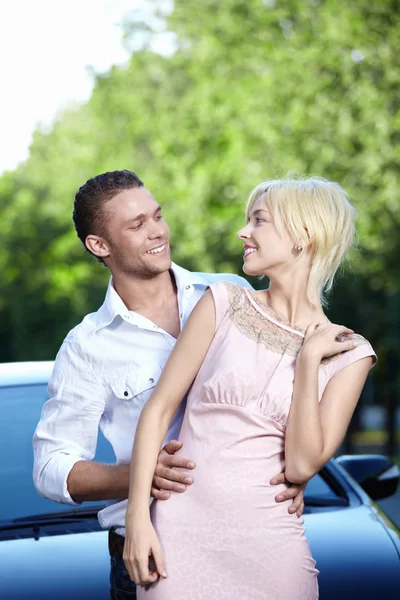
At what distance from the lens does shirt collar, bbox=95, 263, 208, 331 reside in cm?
287

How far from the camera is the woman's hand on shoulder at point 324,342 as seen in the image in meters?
2.38

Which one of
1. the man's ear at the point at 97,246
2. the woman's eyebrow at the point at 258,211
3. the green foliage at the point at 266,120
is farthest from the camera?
the green foliage at the point at 266,120

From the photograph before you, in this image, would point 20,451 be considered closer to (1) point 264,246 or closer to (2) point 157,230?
(2) point 157,230

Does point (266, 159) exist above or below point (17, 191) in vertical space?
below

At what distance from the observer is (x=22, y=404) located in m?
3.91

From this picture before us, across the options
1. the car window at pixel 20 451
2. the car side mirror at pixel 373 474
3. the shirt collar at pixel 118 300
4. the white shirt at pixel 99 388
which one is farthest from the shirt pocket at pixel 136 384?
the car side mirror at pixel 373 474

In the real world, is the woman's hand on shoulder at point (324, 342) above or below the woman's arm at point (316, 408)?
above

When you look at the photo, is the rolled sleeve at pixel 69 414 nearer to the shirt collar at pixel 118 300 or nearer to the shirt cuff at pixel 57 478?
the shirt cuff at pixel 57 478

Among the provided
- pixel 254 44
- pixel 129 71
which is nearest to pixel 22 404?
pixel 254 44

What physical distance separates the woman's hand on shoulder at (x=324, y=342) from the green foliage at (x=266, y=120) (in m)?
14.2

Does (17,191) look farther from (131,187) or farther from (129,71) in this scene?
(131,187)

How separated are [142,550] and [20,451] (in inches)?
60.2

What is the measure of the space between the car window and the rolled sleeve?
30.2 inches

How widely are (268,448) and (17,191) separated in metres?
29.8
